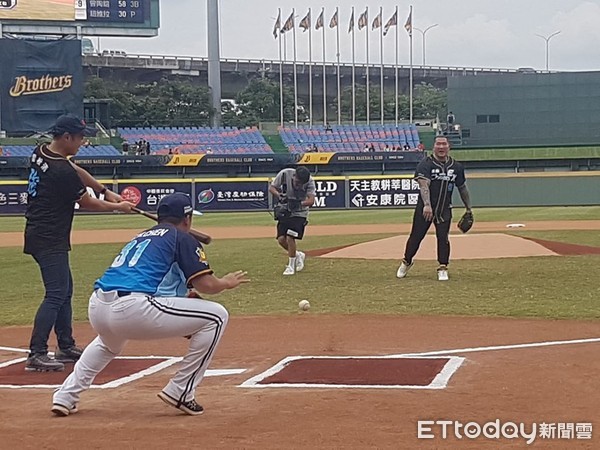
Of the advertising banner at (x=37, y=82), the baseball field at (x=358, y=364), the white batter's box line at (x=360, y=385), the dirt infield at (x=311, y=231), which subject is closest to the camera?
the baseball field at (x=358, y=364)

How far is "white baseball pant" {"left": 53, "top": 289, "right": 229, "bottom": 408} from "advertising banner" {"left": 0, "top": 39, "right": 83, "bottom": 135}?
43.8 meters

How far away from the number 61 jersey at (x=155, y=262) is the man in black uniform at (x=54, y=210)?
5.27 ft

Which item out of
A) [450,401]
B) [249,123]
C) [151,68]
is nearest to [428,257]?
[450,401]

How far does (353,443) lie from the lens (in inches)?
187

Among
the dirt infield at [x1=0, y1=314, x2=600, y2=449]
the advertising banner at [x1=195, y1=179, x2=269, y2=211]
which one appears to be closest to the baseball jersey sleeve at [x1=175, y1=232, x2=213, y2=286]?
the dirt infield at [x1=0, y1=314, x2=600, y2=449]

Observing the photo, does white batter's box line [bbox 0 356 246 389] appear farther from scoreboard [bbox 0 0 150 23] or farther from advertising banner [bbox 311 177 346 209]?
scoreboard [bbox 0 0 150 23]

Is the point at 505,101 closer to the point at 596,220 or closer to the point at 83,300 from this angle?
the point at 596,220

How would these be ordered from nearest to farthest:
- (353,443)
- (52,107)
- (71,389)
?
(353,443) < (71,389) < (52,107)

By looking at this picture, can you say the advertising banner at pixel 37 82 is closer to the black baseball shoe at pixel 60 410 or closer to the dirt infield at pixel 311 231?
the dirt infield at pixel 311 231

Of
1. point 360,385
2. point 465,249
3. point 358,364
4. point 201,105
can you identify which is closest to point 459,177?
point 465,249

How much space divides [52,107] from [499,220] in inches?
1079

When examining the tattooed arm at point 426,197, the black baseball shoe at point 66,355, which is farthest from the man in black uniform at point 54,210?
the tattooed arm at point 426,197

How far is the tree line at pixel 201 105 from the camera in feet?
245

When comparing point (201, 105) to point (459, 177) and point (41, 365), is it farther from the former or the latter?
point (41, 365)
